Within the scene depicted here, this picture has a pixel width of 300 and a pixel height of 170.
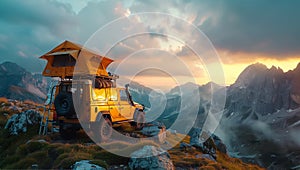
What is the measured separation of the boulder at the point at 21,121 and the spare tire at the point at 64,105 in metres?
4.51

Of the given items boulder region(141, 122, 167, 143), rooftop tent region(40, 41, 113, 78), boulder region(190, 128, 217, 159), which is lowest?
boulder region(190, 128, 217, 159)

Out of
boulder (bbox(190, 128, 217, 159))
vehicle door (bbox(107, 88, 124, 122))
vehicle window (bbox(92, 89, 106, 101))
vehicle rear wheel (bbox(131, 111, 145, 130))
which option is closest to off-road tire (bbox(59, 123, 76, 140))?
vehicle window (bbox(92, 89, 106, 101))

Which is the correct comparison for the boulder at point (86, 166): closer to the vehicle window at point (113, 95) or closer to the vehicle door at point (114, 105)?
the vehicle door at point (114, 105)

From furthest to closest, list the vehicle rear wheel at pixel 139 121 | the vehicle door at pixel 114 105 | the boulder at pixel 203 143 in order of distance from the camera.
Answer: the vehicle rear wheel at pixel 139 121
the boulder at pixel 203 143
the vehicle door at pixel 114 105

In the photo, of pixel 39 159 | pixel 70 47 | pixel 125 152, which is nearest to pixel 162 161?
pixel 125 152

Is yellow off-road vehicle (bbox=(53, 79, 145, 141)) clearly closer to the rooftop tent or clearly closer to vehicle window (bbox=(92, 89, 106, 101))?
vehicle window (bbox=(92, 89, 106, 101))

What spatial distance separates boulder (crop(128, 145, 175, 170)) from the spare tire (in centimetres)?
529

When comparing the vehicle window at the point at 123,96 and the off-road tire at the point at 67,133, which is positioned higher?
the vehicle window at the point at 123,96

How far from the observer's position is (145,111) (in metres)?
20.9

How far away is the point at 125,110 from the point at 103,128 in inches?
136

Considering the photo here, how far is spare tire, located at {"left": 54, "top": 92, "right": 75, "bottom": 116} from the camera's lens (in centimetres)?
1362

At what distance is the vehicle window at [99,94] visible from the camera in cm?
1434

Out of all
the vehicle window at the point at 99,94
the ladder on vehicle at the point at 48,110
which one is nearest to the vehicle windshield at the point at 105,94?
the vehicle window at the point at 99,94

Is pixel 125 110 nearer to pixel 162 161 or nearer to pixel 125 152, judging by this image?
pixel 125 152
